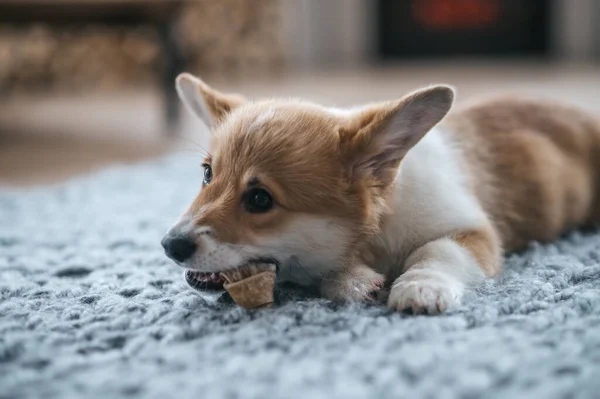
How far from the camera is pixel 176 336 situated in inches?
50.8

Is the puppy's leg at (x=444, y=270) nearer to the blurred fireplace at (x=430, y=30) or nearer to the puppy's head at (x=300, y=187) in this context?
the puppy's head at (x=300, y=187)

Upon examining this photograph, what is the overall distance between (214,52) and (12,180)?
469cm

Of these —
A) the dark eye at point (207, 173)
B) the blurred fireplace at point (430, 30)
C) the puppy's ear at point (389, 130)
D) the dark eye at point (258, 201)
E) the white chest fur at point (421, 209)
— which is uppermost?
the blurred fireplace at point (430, 30)

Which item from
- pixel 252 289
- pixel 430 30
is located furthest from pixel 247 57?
pixel 252 289

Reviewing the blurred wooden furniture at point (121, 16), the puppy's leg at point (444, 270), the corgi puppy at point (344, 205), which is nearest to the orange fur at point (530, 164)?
the corgi puppy at point (344, 205)

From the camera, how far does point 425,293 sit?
4.59 feet

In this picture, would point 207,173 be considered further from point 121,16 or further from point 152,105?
point 152,105

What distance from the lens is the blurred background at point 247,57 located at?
439cm

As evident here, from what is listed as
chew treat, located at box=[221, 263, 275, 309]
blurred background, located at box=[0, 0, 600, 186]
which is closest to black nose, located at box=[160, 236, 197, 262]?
chew treat, located at box=[221, 263, 275, 309]

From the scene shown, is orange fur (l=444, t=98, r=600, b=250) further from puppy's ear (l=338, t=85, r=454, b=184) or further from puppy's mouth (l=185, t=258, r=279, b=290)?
puppy's mouth (l=185, t=258, r=279, b=290)

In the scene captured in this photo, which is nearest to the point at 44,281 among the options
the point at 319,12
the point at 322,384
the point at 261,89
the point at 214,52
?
the point at 322,384

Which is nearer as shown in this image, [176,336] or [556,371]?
[556,371]

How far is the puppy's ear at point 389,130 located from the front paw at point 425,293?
23 centimetres

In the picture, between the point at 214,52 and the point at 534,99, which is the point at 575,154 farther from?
the point at 214,52
